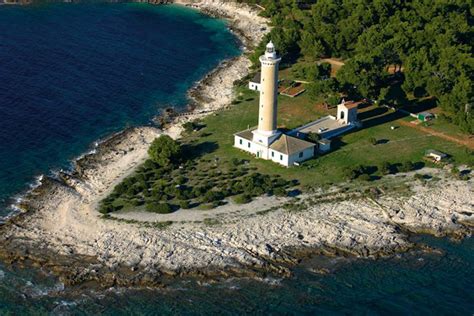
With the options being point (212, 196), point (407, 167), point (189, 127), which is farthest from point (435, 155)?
point (189, 127)

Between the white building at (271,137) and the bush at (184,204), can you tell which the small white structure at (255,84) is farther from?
the bush at (184,204)

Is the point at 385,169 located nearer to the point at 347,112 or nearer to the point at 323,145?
the point at 323,145

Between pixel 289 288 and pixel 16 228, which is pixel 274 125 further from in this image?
pixel 16 228

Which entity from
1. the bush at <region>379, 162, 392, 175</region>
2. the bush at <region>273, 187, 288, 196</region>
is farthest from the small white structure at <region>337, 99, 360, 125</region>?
Answer: the bush at <region>273, 187, 288, 196</region>

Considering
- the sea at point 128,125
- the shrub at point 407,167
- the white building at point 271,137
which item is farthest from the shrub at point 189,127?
the shrub at point 407,167

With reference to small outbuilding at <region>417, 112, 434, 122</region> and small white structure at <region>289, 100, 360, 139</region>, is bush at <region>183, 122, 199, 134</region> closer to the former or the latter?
small white structure at <region>289, 100, 360, 139</region>

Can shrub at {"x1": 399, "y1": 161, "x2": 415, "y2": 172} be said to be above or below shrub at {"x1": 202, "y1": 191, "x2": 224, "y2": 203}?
above
